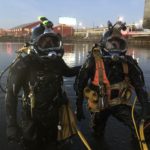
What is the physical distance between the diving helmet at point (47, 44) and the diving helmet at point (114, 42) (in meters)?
0.82

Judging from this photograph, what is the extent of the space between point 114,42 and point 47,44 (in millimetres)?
1078

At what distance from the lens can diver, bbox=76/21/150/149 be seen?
21.6 ft

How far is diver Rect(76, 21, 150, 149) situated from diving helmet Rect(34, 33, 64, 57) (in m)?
0.70

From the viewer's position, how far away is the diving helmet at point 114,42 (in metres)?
6.55

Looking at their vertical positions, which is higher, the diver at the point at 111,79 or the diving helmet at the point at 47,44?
the diving helmet at the point at 47,44

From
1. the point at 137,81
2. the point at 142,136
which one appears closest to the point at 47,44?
the point at 137,81

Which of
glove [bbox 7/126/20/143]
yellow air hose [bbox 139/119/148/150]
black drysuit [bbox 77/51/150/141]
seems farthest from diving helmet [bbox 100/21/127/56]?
glove [bbox 7/126/20/143]

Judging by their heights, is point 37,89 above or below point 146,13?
above

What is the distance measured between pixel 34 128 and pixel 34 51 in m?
1.08

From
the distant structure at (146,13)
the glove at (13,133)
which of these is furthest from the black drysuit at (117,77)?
the distant structure at (146,13)

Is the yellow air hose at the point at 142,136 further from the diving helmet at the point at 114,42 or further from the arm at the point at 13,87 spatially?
the arm at the point at 13,87

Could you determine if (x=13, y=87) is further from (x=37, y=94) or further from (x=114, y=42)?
(x=114, y=42)

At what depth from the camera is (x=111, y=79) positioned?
6668mm

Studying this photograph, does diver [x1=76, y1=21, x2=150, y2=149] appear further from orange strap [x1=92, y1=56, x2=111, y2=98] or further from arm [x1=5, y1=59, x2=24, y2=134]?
arm [x1=5, y1=59, x2=24, y2=134]
